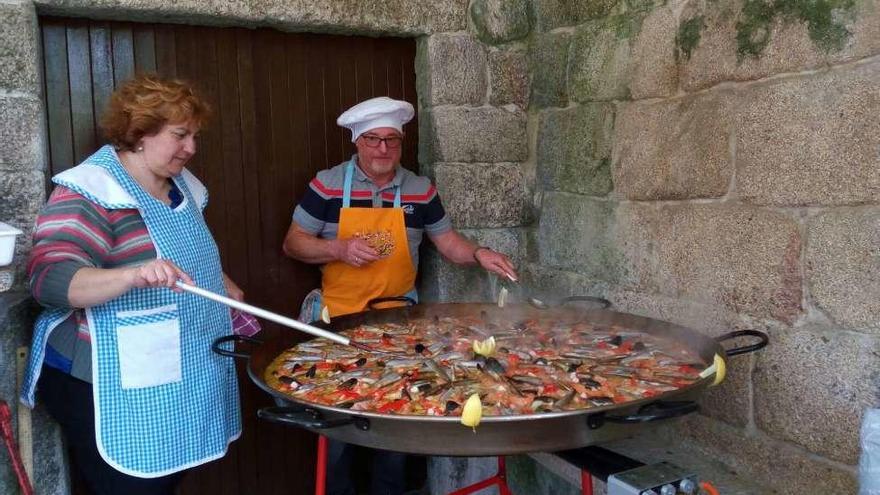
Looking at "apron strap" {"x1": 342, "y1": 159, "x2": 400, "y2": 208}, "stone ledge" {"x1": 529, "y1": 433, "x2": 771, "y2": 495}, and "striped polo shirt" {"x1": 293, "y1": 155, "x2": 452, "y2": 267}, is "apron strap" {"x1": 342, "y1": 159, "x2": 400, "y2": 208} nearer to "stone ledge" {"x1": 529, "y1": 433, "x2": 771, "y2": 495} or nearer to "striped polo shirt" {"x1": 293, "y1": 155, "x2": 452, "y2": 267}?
"striped polo shirt" {"x1": 293, "y1": 155, "x2": 452, "y2": 267}

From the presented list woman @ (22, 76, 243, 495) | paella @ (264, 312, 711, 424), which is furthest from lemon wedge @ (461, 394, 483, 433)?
woman @ (22, 76, 243, 495)

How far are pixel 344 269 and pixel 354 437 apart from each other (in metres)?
1.85

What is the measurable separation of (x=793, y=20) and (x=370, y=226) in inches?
87.2

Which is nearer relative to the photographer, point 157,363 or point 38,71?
point 157,363

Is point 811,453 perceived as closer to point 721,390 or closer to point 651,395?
point 721,390

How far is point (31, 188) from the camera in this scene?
10.5 feet

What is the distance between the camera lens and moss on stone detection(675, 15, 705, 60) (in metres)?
3.17

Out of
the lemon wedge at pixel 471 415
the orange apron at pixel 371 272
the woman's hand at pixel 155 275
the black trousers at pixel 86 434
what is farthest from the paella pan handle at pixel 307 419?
the orange apron at pixel 371 272

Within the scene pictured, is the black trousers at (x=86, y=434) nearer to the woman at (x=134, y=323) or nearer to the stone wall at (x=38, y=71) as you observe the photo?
the woman at (x=134, y=323)

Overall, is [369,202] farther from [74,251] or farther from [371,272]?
[74,251]

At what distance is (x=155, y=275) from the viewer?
2500mm

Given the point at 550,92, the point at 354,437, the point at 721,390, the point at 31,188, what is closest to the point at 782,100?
the point at 721,390

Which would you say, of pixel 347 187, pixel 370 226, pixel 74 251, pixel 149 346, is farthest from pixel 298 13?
pixel 149 346

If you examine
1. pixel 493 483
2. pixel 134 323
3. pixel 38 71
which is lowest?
pixel 493 483
